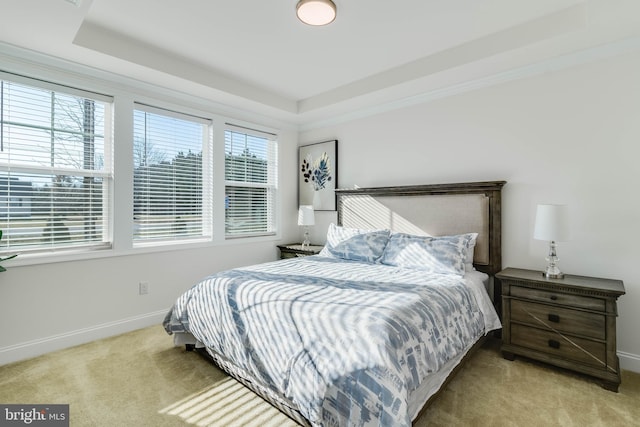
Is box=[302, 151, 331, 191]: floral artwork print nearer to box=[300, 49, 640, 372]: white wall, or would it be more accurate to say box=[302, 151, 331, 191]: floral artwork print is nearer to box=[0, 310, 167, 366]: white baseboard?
box=[300, 49, 640, 372]: white wall

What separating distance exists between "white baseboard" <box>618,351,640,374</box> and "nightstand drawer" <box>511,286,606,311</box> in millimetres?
647

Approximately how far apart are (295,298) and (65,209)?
2.34 metres

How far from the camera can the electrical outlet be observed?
324 cm

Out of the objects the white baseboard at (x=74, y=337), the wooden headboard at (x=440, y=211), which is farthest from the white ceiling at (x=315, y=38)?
the white baseboard at (x=74, y=337)

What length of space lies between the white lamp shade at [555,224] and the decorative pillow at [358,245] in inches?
53.9

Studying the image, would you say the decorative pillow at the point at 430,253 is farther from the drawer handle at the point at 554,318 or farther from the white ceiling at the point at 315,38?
the white ceiling at the point at 315,38

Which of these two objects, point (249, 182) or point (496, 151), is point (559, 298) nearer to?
point (496, 151)

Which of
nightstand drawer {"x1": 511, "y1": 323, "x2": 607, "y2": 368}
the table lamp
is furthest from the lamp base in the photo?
nightstand drawer {"x1": 511, "y1": 323, "x2": 607, "y2": 368}

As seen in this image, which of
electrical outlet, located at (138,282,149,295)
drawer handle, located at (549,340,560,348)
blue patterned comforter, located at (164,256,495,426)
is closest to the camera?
blue patterned comforter, located at (164,256,495,426)

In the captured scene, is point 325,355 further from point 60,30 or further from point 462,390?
point 60,30

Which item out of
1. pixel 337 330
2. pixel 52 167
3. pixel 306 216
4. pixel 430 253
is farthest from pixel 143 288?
pixel 430 253

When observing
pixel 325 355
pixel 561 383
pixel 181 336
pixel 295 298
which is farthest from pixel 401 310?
pixel 181 336

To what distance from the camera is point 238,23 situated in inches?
96.4

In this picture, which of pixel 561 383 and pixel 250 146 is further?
pixel 250 146
